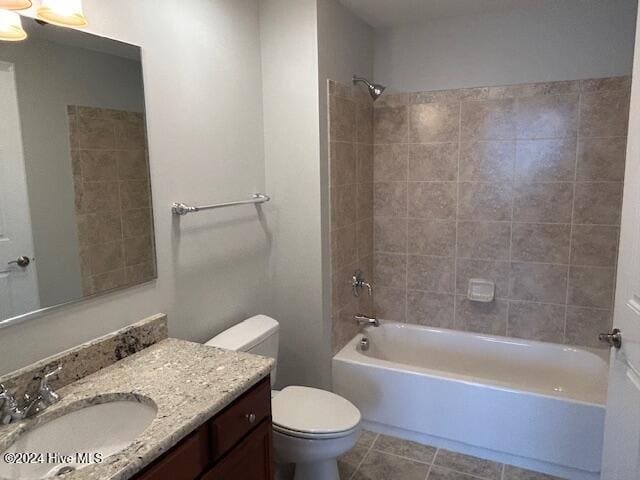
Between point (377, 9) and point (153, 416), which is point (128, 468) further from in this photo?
point (377, 9)

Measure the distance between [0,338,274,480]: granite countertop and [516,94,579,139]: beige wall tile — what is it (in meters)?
2.12

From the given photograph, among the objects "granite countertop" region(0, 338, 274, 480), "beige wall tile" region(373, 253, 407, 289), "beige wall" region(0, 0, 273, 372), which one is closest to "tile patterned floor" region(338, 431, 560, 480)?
"beige wall" region(0, 0, 273, 372)

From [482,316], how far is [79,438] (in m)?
2.46

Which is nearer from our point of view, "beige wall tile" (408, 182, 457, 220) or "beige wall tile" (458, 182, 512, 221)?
"beige wall tile" (458, 182, 512, 221)

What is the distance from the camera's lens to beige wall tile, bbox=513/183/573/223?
8.93 ft

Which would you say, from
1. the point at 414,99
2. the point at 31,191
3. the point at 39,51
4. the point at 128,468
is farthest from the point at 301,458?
the point at 414,99

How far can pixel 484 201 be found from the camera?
2.91 m

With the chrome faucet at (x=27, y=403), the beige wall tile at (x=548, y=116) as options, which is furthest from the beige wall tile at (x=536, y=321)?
the chrome faucet at (x=27, y=403)

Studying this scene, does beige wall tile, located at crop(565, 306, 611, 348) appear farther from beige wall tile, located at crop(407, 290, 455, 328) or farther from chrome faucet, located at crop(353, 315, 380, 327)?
chrome faucet, located at crop(353, 315, 380, 327)

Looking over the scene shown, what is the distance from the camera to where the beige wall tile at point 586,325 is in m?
2.73

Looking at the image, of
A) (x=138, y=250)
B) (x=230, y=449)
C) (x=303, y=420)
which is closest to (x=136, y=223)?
(x=138, y=250)

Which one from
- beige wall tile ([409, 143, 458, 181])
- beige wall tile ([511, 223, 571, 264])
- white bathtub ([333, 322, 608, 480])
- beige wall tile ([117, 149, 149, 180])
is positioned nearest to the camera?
beige wall tile ([117, 149, 149, 180])

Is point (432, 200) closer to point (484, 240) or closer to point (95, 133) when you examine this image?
point (484, 240)

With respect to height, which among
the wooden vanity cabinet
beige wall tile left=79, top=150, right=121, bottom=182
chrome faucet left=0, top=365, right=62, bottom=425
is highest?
beige wall tile left=79, top=150, right=121, bottom=182
